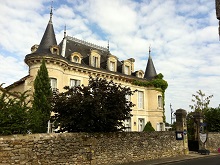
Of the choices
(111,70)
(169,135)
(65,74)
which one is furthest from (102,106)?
(111,70)

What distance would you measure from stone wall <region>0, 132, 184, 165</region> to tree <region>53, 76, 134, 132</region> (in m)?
0.59

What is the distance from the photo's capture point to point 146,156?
42.4 ft

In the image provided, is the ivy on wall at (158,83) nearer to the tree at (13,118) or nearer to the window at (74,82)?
the window at (74,82)

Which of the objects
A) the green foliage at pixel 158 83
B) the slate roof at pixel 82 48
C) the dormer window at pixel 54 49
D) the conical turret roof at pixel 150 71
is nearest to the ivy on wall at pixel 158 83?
the green foliage at pixel 158 83

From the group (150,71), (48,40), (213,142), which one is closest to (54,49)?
(48,40)

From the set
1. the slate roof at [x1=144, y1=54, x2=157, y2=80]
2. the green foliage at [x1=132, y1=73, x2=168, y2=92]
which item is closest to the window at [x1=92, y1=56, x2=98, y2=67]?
the green foliage at [x1=132, y1=73, x2=168, y2=92]

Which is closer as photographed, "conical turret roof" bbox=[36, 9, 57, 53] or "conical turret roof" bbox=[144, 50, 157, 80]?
"conical turret roof" bbox=[36, 9, 57, 53]

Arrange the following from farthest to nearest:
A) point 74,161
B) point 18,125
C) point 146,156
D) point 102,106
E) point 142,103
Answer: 1. point 142,103
2. point 146,156
3. point 102,106
4. point 74,161
5. point 18,125

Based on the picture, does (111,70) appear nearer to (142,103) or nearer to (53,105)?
(142,103)

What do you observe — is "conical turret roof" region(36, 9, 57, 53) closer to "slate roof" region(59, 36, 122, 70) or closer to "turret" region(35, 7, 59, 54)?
"turret" region(35, 7, 59, 54)

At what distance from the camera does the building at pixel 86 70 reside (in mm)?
19094

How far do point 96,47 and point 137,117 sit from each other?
9.85 metres

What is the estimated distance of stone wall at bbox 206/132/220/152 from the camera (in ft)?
64.6

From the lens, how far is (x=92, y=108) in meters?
10.5
